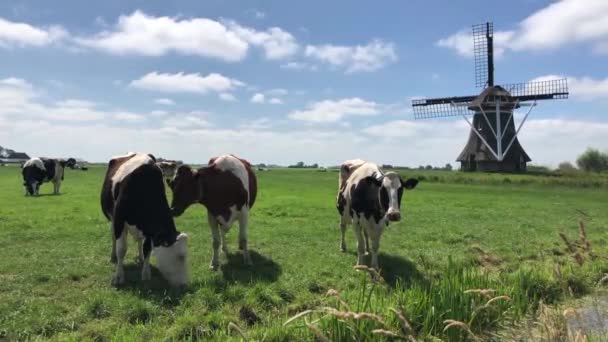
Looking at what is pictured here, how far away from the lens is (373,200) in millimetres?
10586

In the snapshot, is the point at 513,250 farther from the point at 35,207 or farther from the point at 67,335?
the point at 35,207

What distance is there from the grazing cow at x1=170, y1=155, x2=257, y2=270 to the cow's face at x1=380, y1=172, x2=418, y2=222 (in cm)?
319

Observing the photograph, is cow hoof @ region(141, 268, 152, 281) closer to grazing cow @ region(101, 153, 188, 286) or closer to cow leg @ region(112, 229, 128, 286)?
grazing cow @ region(101, 153, 188, 286)

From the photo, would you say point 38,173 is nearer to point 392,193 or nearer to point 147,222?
point 147,222

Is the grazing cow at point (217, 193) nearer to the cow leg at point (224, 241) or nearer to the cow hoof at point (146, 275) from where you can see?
the cow leg at point (224, 241)

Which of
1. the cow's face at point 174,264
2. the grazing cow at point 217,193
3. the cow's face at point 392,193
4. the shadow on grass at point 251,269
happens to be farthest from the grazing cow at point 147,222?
the cow's face at point 392,193

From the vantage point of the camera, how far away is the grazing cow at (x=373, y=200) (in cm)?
973

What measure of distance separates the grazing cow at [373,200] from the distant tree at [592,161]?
92.1 m

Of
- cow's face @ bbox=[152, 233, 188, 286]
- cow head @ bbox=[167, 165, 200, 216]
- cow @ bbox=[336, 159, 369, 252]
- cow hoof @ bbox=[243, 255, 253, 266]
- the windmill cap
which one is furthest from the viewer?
the windmill cap

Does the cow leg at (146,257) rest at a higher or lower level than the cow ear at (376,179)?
lower

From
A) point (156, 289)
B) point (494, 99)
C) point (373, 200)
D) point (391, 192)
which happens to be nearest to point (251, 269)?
point (156, 289)

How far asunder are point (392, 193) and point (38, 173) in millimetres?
27166

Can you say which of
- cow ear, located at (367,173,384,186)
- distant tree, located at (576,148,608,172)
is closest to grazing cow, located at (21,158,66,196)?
cow ear, located at (367,173,384,186)

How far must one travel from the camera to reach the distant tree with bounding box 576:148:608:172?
88.1 metres
